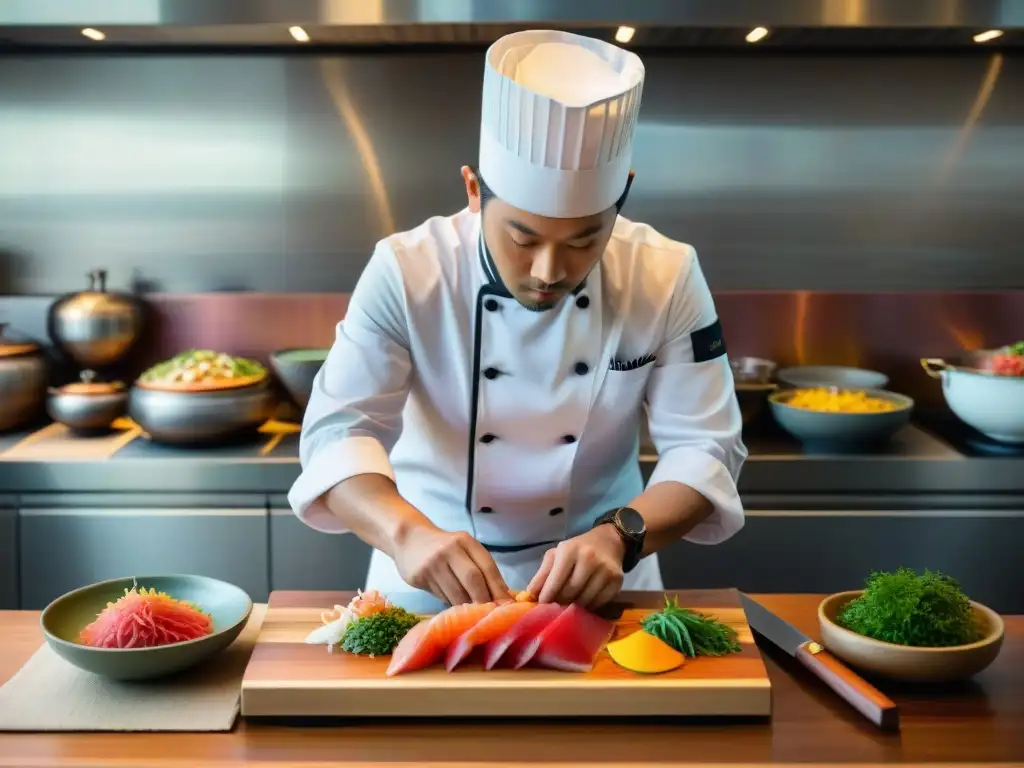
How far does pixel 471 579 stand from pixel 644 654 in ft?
0.91

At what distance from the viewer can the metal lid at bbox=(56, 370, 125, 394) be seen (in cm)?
317

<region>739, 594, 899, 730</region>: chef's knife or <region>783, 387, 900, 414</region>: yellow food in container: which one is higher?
<region>783, 387, 900, 414</region>: yellow food in container

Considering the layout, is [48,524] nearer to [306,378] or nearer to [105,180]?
[306,378]

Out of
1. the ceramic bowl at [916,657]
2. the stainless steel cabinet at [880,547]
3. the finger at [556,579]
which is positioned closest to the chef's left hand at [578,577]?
the finger at [556,579]

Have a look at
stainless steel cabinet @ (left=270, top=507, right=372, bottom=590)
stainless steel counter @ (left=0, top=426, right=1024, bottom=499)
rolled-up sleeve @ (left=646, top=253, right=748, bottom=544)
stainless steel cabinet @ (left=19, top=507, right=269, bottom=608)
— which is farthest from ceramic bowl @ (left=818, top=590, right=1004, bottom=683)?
stainless steel cabinet @ (left=19, top=507, right=269, bottom=608)

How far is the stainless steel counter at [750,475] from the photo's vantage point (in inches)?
117

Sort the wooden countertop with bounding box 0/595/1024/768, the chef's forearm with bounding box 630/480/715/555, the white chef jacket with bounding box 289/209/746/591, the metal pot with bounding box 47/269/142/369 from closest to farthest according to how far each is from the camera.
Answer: the wooden countertop with bounding box 0/595/1024/768, the chef's forearm with bounding box 630/480/715/555, the white chef jacket with bounding box 289/209/746/591, the metal pot with bounding box 47/269/142/369

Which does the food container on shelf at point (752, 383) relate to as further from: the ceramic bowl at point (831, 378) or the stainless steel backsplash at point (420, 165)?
the stainless steel backsplash at point (420, 165)

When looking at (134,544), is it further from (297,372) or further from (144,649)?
(144,649)

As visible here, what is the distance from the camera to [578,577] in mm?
1619

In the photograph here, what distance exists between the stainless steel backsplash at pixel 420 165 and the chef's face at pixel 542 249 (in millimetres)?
1931

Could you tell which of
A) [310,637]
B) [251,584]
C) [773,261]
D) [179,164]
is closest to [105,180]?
[179,164]

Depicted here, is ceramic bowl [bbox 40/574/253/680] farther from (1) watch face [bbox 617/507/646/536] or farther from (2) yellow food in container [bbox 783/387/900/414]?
(2) yellow food in container [bbox 783/387/900/414]

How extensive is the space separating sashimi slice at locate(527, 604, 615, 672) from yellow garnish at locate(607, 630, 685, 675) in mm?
30
